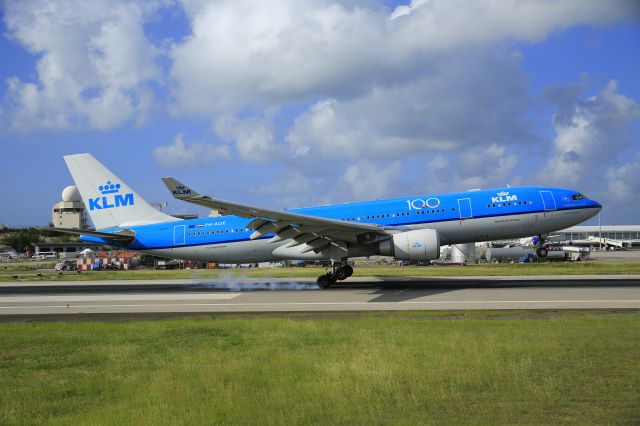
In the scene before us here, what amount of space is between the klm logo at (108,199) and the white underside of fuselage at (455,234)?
503 centimetres

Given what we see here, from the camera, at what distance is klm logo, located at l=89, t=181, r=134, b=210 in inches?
1275

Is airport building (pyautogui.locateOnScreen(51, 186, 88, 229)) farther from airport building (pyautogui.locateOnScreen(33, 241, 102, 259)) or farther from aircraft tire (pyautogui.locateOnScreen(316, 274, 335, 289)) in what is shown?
aircraft tire (pyautogui.locateOnScreen(316, 274, 335, 289))

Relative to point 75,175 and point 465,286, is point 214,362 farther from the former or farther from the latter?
point 75,175

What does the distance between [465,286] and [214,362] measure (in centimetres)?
1932

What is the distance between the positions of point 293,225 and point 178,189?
229 inches

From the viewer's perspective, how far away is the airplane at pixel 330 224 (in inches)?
1040

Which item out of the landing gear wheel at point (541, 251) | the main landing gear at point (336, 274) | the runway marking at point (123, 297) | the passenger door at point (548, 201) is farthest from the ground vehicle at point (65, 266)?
the passenger door at point (548, 201)

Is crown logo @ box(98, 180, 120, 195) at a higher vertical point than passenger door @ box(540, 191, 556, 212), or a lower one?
higher

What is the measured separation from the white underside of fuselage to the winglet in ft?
24.5

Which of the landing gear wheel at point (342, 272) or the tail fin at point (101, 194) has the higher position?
the tail fin at point (101, 194)

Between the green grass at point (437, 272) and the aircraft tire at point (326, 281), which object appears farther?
the green grass at point (437, 272)

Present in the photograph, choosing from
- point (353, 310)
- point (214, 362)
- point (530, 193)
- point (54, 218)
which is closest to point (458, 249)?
point (530, 193)

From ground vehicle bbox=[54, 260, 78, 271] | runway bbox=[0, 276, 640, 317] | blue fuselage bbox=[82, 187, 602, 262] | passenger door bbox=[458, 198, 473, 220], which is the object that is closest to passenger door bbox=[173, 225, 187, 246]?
blue fuselage bbox=[82, 187, 602, 262]

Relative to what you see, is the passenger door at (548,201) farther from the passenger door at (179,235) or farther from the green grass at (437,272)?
the passenger door at (179,235)
